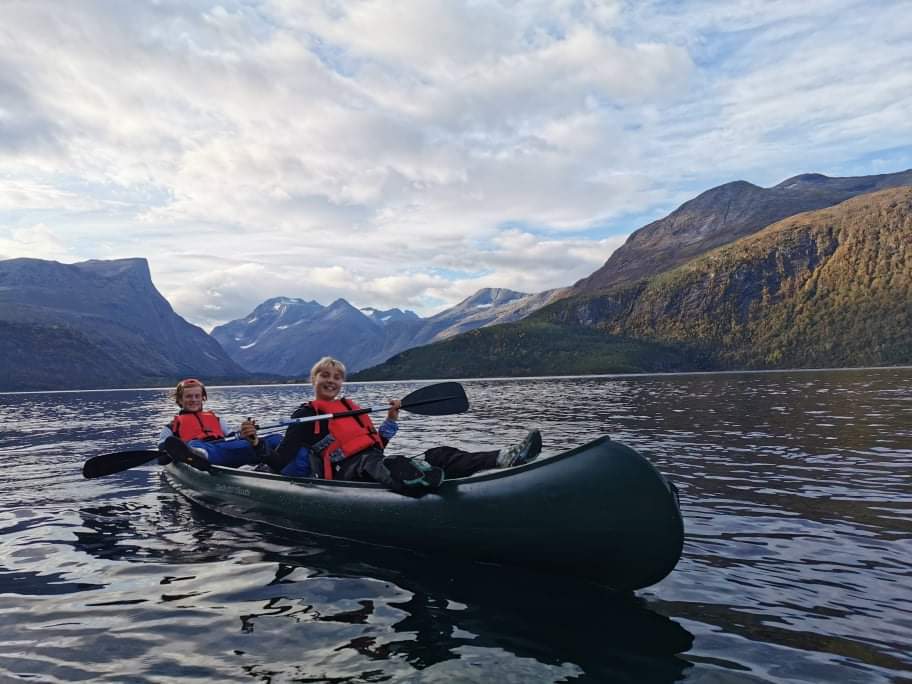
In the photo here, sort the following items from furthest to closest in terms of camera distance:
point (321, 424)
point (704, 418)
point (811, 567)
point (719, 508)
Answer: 1. point (704, 418)
2. point (719, 508)
3. point (321, 424)
4. point (811, 567)

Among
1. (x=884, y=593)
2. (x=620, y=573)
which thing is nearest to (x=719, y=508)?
(x=884, y=593)

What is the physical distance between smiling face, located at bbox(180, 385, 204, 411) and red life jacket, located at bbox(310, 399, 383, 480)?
5.49m

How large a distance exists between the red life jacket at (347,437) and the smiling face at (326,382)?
0.54ft

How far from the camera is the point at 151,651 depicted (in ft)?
20.4

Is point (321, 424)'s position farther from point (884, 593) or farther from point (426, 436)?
point (426, 436)

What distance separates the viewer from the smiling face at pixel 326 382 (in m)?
10.4

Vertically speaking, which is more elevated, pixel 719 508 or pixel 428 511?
pixel 428 511

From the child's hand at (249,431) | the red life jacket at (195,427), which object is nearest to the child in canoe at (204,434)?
the red life jacket at (195,427)

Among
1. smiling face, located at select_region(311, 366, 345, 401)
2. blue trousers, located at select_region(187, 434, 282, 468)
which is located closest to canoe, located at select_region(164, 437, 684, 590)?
smiling face, located at select_region(311, 366, 345, 401)

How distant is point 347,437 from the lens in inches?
398

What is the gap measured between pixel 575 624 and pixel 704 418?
993 inches

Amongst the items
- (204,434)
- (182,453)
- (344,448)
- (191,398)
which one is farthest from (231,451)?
(344,448)

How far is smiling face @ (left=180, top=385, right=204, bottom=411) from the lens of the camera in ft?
46.9

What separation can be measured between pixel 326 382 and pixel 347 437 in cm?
106
